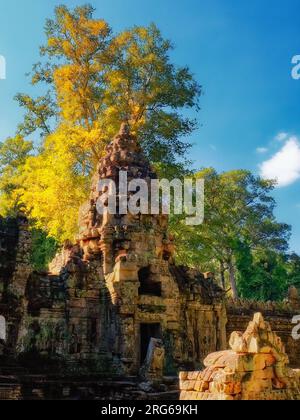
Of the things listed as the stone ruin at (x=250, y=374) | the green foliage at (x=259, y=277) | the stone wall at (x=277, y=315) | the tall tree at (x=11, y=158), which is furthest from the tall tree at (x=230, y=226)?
the stone ruin at (x=250, y=374)

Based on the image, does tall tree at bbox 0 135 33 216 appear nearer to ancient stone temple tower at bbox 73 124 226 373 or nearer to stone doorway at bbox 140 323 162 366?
ancient stone temple tower at bbox 73 124 226 373

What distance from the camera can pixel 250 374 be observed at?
7121mm

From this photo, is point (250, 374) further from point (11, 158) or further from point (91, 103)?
point (11, 158)

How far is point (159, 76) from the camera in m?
22.8

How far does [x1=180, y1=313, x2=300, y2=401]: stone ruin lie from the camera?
7016 millimetres

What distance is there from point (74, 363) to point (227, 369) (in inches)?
258

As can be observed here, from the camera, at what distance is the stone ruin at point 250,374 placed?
7016mm

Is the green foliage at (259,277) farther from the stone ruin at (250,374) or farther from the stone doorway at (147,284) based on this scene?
the stone ruin at (250,374)

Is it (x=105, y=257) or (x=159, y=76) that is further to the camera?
(x=159, y=76)

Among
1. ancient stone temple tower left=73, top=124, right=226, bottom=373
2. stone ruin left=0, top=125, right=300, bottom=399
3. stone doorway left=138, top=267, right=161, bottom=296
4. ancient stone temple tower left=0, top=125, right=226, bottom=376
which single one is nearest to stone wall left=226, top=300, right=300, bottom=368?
stone ruin left=0, top=125, right=300, bottom=399

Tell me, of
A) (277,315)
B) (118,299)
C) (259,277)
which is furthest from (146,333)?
(259,277)

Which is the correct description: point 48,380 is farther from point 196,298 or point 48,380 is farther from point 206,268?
point 206,268

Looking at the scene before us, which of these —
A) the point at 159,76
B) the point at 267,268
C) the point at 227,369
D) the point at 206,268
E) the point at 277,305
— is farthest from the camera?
the point at 206,268
